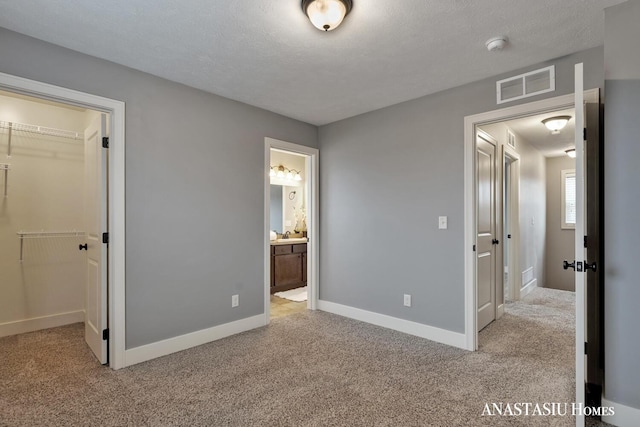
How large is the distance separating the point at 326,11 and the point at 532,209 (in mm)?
5318

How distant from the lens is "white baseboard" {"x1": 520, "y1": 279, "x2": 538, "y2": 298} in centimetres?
509

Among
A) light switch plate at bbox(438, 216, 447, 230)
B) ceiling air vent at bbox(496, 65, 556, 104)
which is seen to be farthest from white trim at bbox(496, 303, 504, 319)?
ceiling air vent at bbox(496, 65, 556, 104)

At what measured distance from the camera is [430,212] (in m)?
3.28

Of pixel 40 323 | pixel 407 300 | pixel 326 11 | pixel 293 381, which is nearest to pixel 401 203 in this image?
pixel 407 300

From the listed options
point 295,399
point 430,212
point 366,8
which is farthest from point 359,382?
point 366,8

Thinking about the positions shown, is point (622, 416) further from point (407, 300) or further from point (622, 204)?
point (407, 300)

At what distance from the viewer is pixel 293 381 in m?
2.41

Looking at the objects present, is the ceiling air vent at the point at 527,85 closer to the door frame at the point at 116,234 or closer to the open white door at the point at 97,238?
the door frame at the point at 116,234

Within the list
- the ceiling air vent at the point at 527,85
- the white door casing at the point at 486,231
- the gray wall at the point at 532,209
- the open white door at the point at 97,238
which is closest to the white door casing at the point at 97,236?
the open white door at the point at 97,238

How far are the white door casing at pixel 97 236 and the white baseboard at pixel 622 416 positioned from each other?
11.4 ft

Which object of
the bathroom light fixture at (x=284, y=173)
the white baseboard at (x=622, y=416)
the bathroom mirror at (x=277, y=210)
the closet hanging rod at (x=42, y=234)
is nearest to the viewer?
the white baseboard at (x=622, y=416)

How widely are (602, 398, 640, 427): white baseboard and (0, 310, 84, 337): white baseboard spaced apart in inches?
190

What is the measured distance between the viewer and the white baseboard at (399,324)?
3.09m

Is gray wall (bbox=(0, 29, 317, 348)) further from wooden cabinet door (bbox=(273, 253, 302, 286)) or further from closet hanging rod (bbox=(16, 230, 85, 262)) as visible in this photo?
closet hanging rod (bbox=(16, 230, 85, 262))
